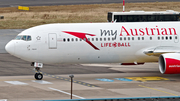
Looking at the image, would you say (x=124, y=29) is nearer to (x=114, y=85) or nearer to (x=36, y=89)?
(x=114, y=85)

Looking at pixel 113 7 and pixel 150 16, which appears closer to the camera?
pixel 150 16

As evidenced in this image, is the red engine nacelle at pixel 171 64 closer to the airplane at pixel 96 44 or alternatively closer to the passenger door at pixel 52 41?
the airplane at pixel 96 44

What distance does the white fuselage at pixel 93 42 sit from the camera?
28141mm

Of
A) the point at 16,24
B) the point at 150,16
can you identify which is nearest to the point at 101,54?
the point at 150,16

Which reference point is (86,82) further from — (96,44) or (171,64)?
(171,64)

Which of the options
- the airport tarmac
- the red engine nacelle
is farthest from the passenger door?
the red engine nacelle

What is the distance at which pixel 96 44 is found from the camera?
28.5 m

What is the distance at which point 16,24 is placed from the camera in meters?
64.4

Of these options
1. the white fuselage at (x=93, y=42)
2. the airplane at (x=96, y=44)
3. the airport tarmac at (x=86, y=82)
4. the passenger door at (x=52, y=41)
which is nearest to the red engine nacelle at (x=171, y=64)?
the airplane at (x=96, y=44)

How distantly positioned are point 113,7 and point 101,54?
52955 mm

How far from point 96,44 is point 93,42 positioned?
269mm

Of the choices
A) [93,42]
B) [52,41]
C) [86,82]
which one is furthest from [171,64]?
[52,41]

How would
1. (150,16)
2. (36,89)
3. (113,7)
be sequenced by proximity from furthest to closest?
(113,7), (150,16), (36,89)

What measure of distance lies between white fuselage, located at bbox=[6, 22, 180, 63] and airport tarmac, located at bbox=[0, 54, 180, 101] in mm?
1695
